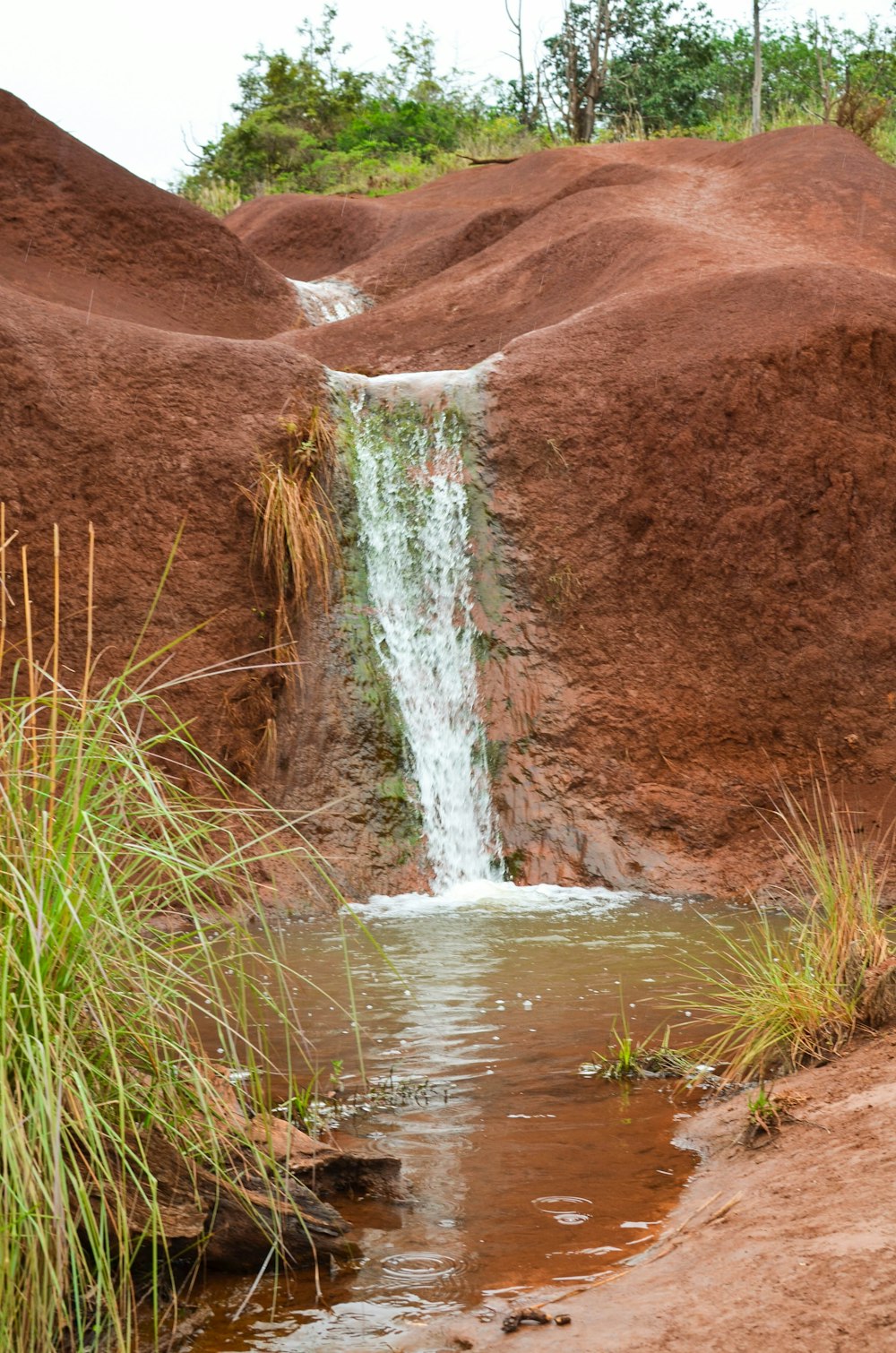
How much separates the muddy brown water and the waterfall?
1.62 meters

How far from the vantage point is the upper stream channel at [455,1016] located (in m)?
3.31

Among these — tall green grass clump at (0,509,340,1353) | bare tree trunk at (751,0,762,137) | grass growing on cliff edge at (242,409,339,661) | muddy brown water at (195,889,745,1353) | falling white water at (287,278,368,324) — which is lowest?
muddy brown water at (195,889,745,1353)

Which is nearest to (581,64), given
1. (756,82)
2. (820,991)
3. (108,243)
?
(756,82)

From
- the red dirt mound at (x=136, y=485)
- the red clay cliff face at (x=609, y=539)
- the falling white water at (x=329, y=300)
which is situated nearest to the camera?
the red dirt mound at (x=136, y=485)

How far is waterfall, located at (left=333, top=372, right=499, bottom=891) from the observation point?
30.9ft

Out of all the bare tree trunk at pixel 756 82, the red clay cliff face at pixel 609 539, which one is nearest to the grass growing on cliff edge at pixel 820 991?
the red clay cliff face at pixel 609 539

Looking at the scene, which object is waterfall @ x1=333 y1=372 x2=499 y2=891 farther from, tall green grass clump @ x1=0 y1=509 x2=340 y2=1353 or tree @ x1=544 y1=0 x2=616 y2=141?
tree @ x1=544 y1=0 x2=616 y2=141

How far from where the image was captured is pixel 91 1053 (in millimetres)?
2912

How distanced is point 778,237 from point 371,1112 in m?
11.9

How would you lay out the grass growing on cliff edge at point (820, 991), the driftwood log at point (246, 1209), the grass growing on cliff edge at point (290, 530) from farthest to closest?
the grass growing on cliff edge at point (290, 530), the grass growing on cliff edge at point (820, 991), the driftwood log at point (246, 1209)

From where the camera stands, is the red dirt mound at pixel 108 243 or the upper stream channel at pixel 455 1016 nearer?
the upper stream channel at pixel 455 1016

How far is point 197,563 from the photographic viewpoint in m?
9.44

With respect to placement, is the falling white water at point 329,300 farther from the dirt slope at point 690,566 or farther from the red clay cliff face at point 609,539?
the dirt slope at point 690,566

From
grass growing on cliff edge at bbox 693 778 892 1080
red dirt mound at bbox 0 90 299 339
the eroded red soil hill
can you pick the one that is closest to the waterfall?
the eroded red soil hill
